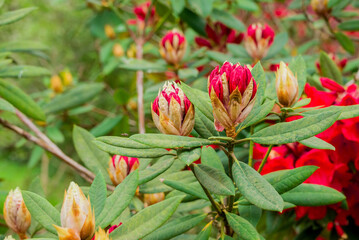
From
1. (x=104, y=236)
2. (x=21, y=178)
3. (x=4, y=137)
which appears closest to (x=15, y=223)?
(x=104, y=236)

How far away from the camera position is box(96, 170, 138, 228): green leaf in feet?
1.85

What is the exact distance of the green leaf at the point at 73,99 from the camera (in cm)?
145

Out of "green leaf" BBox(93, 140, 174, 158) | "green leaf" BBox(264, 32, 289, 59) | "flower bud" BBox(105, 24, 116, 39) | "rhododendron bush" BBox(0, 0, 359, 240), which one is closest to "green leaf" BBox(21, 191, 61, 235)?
"rhododendron bush" BBox(0, 0, 359, 240)

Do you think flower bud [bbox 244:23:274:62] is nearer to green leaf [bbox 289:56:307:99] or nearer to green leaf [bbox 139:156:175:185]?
green leaf [bbox 289:56:307:99]

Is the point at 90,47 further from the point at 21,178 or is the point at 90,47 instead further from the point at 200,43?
the point at 200,43

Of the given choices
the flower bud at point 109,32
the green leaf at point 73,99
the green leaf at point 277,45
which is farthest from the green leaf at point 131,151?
the flower bud at point 109,32

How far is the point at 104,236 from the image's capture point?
49 centimetres

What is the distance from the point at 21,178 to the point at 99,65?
1.20 meters

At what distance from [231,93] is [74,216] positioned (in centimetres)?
26

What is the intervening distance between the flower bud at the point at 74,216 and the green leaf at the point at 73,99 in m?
1.00

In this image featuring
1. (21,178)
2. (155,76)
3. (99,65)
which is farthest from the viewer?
(21,178)

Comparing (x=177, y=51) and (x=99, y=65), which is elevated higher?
(x=177, y=51)

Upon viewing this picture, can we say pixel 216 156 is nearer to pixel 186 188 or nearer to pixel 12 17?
pixel 186 188

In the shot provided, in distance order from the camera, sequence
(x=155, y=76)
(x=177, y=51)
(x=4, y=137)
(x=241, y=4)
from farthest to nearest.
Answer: (x=4, y=137)
(x=241, y=4)
(x=155, y=76)
(x=177, y=51)
